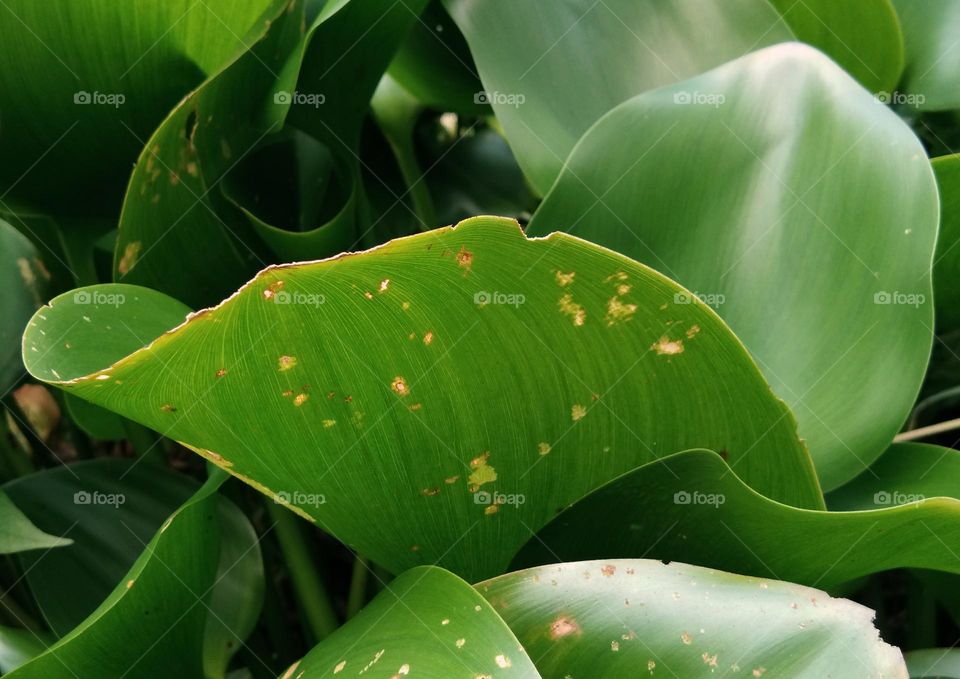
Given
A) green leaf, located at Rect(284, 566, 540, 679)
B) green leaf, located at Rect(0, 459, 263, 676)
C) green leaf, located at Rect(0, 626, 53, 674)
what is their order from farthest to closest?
green leaf, located at Rect(0, 459, 263, 676) → green leaf, located at Rect(0, 626, 53, 674) → green leaf, located at Rect(284, 566, 540, 679)

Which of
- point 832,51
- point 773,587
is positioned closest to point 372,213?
point 832,51

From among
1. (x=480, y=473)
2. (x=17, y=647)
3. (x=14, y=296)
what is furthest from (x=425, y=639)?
(x=14, y=296)

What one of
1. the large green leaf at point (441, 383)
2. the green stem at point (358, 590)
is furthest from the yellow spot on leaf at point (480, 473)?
the green stem at point (358, 590)

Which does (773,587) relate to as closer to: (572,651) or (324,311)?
(572,651)

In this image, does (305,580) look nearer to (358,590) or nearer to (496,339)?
(358,590)

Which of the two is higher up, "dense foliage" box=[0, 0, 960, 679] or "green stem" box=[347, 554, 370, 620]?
"dense foliage" box=[0, 0, 960, 679]

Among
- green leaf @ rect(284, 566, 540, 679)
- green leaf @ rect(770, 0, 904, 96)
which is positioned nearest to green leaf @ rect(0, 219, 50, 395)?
green leaf @ rect(284, 566, 540, 679)

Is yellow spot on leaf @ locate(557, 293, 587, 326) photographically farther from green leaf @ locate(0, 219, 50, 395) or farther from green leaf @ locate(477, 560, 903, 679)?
green leaf @ locate(0, 219, 50, 395)
